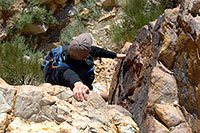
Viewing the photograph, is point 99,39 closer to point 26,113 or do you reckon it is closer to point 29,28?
point 29,28

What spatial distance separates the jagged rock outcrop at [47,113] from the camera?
2.00 meters

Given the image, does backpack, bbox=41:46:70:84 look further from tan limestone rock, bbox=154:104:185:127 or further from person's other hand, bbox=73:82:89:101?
tan limestone rock, bbox=154:104:185:127

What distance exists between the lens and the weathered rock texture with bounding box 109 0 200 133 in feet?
6.84

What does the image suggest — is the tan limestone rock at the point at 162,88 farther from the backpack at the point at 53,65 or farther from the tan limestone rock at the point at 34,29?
the tan limestone rock at the point at 34,29

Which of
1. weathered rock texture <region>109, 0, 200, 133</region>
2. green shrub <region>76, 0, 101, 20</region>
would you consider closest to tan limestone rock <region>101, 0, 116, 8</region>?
green shrub <region>76, 0, 101, 20</region>

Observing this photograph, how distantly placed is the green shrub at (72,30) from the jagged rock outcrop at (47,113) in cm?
520

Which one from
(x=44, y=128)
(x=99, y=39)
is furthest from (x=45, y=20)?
(x=44, y=128)

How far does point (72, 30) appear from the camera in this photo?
7.68 meters

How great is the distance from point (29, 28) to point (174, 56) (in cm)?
592

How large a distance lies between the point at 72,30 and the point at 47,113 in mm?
5745

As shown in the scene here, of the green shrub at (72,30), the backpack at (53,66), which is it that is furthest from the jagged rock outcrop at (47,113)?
the green shrub at (72,30)

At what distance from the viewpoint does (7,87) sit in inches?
84.8

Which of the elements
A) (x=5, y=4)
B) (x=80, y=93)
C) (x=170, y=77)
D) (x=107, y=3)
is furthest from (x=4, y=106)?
(x=107, y=3)

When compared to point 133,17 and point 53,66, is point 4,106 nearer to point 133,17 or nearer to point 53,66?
point 53,66
